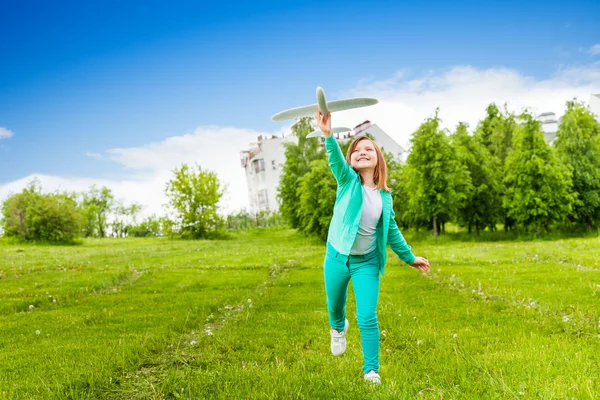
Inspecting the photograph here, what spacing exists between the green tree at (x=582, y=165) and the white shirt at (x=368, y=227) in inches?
1332

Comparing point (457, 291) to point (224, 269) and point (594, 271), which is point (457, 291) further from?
point (224, 269)

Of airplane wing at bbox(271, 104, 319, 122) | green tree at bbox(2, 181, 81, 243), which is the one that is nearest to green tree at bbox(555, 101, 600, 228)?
airplane wing at bbox(271, 104, 319, 122)

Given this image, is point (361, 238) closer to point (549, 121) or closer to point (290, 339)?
point (290, 339)

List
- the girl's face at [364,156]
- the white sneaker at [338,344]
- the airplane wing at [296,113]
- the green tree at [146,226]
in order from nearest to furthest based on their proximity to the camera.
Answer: the airplane wing at [296,113]
the girl's face at [364,156]
the white sneaker at [338,344]
the green tree at [146,226]

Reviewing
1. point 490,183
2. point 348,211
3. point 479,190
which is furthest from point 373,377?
point 490,183

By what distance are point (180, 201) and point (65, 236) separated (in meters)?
12.2

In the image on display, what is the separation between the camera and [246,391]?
5105mm

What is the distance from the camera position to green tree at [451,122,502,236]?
115 ft

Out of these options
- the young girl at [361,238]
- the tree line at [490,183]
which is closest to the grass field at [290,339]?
the young girl at [361,238]

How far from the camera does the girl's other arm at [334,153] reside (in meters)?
5.13

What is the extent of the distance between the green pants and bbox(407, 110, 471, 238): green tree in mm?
28952

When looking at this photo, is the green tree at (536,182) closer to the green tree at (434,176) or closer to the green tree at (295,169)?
the green tree at (434,176)

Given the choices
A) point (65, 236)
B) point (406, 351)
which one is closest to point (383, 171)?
point (406, 351)

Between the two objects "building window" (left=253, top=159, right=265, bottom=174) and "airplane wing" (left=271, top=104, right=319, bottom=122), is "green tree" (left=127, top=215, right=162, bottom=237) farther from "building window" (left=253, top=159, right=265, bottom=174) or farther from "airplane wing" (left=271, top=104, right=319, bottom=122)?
"airplane wing" (left=271, top=104, right=319, bottom=122)
